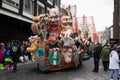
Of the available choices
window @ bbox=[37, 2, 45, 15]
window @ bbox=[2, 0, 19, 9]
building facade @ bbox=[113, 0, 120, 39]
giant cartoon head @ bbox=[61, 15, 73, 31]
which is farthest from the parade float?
building facade @ bbox=[113, 0, 120, 39]

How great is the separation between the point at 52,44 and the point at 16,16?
10621 mm

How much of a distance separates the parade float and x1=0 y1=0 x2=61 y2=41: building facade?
732cm

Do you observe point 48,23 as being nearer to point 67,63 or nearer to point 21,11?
point 67,63

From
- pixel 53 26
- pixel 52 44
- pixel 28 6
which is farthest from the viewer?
pixel 28 6

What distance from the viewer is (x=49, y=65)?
60.6 feet

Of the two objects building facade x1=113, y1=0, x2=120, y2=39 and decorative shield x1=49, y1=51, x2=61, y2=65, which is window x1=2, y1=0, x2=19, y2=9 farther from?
building facade x1=113, y1=0, x2=120, y2=39

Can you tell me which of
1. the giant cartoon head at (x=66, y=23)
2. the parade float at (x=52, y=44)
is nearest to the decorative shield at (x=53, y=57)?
the parade float at (x=52, y=44)

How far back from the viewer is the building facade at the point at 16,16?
26748 millimetres

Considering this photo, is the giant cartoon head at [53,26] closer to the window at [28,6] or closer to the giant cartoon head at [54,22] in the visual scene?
the giant cartoon head at [54,22]

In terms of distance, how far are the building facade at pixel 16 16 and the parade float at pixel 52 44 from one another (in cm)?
732

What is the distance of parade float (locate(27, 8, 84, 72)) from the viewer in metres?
18.4

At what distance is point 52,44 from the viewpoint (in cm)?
1870

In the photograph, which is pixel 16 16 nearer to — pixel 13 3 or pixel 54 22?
pixel 13 3

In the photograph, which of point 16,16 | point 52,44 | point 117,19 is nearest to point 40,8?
point 16,16
